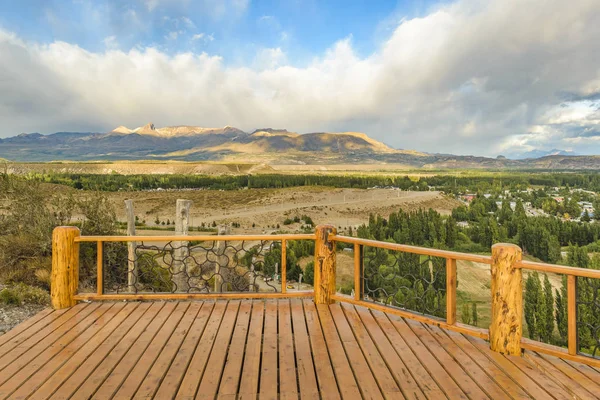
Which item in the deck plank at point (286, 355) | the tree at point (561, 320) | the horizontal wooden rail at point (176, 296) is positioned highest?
the horizontal wooden rail at point (176, 296)

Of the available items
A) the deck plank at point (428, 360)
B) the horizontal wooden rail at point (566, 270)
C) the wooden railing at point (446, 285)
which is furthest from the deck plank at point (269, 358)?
the horizontal wooden rail at point (566, 270)

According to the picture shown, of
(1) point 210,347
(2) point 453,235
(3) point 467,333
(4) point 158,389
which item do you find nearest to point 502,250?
(3) point 467,333

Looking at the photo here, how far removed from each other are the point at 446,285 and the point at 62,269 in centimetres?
445

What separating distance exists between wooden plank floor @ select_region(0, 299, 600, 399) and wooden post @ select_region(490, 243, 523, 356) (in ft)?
0.47

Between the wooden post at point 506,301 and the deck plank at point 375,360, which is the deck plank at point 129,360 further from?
the wooden post at point 506,301

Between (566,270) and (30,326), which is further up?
(566,270)

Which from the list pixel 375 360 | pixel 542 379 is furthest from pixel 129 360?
pixel 542 379

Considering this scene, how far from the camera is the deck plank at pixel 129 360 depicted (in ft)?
8.98

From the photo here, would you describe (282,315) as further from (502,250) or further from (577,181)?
(577,181)

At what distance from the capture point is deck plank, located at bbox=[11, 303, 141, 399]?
2744 mm

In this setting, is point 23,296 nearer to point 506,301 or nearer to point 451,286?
point 451,286

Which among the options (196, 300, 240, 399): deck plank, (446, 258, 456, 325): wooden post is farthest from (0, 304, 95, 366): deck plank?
(446, 258, 456, 325): wooden post

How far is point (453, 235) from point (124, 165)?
11088 cm

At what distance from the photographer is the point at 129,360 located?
3.20 meters
